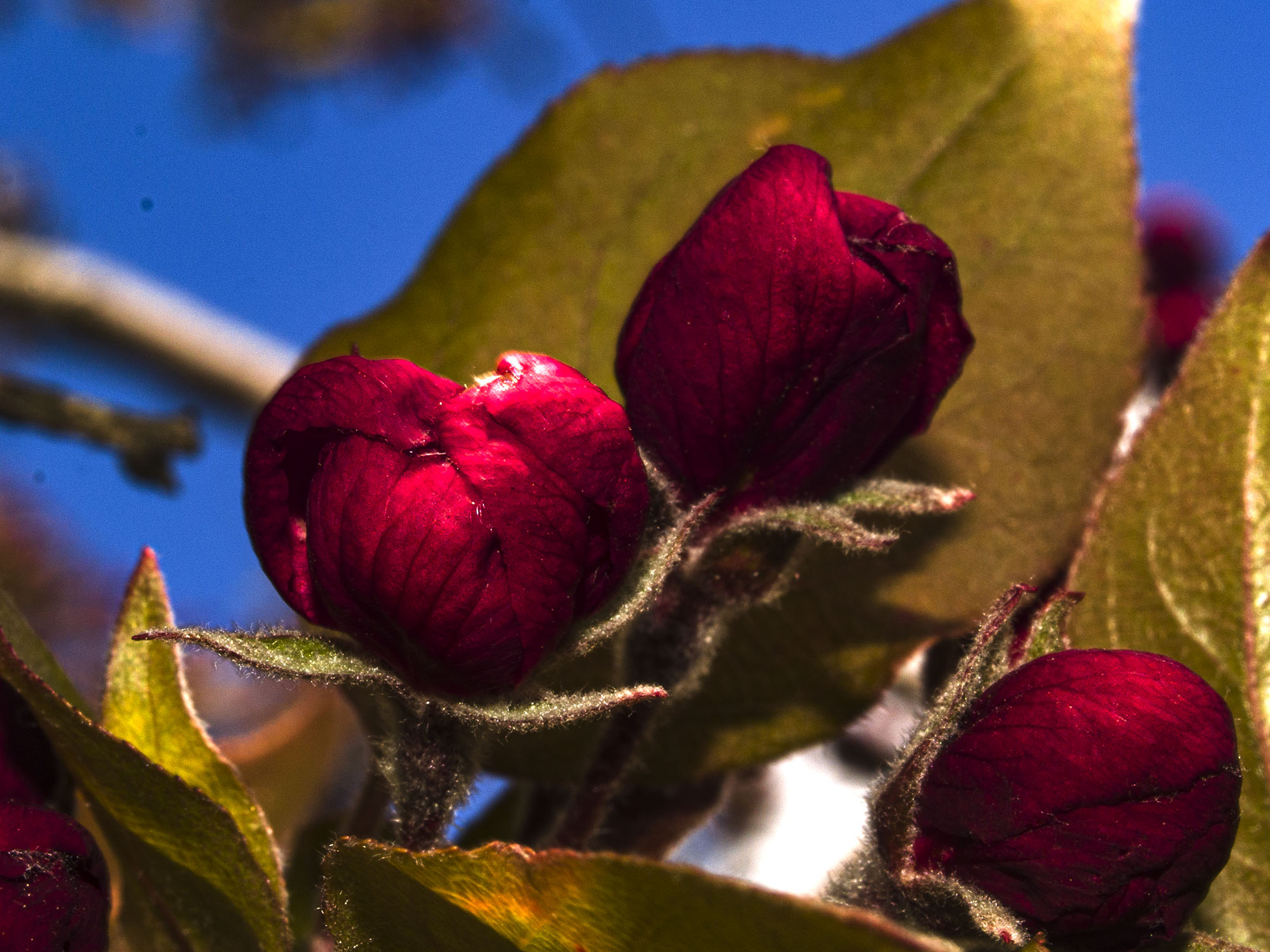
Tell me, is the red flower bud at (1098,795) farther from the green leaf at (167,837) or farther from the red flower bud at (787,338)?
the green leaf at (167,837)

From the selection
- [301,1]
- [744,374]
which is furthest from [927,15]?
[301,1]

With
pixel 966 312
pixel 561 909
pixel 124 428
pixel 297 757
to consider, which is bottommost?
pixel 561 909

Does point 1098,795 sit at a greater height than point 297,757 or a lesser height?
lesser

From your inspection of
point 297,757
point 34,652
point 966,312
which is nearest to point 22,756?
point 34,652

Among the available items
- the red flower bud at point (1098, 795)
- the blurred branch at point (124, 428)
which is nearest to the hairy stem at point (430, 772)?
the red flower bud at point (1098, 795)

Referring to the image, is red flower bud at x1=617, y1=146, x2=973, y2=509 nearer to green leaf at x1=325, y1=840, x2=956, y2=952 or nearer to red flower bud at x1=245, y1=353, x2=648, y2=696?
red flower bud at x1=245, y1=353, x2=648, y2=696

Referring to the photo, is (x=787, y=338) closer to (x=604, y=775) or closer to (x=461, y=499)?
(x=461, y=499)
